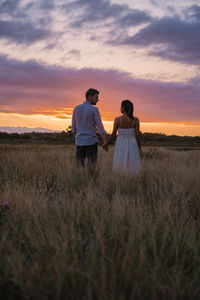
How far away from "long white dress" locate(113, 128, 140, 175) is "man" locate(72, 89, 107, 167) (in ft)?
1.93

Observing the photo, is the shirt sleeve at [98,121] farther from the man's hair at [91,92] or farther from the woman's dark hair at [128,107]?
the woman's dark hair at [128,107]

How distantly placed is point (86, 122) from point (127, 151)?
1.20m

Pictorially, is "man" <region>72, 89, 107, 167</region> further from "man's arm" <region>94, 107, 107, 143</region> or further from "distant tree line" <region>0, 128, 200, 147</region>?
"distant tree line" <region>0, 128, 200, 147</region>

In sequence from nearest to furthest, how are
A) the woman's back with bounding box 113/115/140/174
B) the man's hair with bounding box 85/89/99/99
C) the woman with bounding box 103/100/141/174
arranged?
the man's hair with bounding box 85/89/99/99, the woman with bounding box 103/100/141/174, the woman's back with bounding box 113/115/140/174

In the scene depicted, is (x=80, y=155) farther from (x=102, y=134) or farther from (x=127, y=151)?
(x=127, y=151)

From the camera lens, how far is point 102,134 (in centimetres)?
598

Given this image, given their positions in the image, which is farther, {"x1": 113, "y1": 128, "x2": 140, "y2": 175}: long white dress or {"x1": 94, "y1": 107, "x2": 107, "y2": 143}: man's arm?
{"x1": 113, "y1": 128, "x2": 140, "y2": 175}: long white dress

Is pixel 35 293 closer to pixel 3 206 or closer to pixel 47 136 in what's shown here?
pixel 3 206

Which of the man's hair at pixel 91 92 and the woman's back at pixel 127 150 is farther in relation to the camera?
the woman's back at pixel 127 150

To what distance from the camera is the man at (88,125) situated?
5.95 metres

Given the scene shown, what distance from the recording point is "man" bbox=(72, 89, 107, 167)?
5949 mm

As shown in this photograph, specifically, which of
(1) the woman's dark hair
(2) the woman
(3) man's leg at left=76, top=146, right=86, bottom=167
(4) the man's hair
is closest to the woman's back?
(2) the woman

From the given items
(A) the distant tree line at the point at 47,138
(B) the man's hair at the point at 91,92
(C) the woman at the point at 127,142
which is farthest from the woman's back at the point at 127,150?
(A) the distant tree line at the point at 47,138

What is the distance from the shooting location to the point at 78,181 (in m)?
5.80
